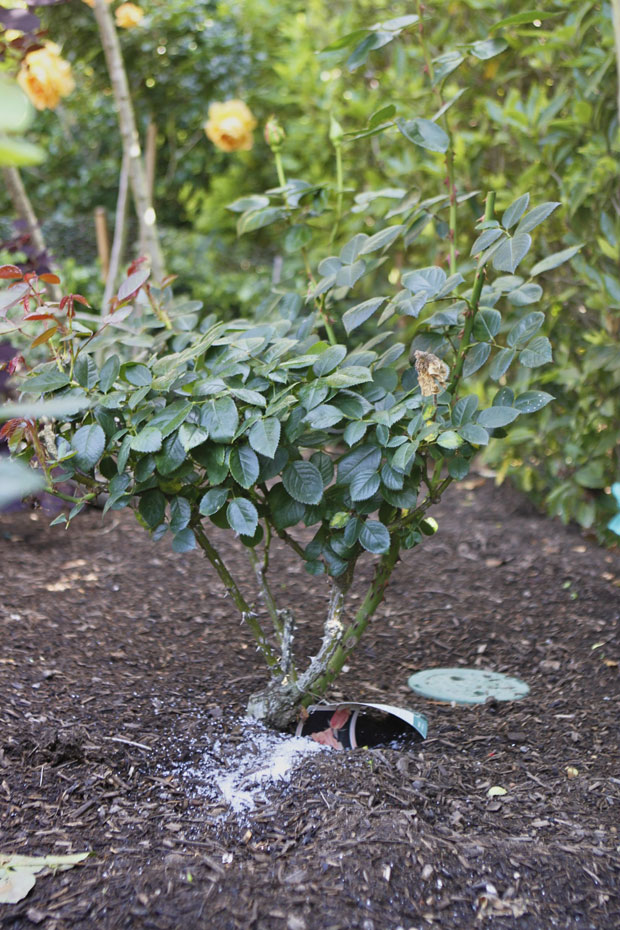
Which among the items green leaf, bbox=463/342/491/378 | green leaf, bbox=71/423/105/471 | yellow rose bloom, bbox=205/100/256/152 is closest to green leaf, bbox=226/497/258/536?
green leaf, bbox=71/423/105/471

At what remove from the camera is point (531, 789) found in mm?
1557

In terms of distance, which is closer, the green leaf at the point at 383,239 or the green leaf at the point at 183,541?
the green leaf at the point at 183,541

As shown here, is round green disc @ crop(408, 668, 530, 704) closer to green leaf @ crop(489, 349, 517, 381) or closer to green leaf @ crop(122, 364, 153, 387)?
green leaf @ crop(489, 349, 517, 381)

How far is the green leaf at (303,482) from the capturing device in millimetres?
1421

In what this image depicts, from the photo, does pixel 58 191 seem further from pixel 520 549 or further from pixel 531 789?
pixel 531 789

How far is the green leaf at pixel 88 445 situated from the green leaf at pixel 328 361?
15.3 inches

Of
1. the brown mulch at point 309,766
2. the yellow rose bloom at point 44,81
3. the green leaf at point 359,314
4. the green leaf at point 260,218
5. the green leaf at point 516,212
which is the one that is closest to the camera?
the brown mulch at point 309,766

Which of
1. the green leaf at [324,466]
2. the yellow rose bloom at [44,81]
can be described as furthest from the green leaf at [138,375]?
the yellow rose bloom at [44,81]

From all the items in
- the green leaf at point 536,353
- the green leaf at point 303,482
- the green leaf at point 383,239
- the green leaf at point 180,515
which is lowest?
the green leaf at point 180,515

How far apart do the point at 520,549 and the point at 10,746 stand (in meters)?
2.02

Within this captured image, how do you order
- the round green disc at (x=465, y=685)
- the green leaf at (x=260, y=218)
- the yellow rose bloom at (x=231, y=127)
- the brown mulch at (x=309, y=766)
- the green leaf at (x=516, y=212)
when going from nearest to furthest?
the brown mulch at (x=309, y=766) < the green leaf at (x=516, y=212) < the green leaf at (x=260, y=218) < the round green disc at (x=465, y=685) < the yellow rose bloom at (x=231, y=127)

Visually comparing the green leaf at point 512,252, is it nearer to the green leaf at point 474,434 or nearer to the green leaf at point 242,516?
the green leaf at point 474,434

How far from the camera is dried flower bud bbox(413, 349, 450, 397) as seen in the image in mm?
1450

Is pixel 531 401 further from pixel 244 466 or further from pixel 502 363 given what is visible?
A: pixel 244 466
